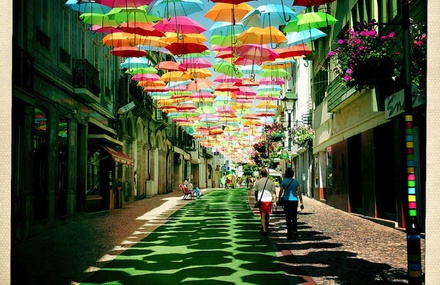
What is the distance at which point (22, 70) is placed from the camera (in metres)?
14.1

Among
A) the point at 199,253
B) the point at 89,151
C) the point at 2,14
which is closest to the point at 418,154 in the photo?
the point at 199,253

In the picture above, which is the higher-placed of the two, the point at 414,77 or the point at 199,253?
the point at 414,77

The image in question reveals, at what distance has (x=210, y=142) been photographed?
188ft

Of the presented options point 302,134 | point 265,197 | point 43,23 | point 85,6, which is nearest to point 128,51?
point 85,6

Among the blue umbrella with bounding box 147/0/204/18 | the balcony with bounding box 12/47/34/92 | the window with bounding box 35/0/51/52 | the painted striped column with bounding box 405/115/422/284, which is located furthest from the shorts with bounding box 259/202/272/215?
the painted striped column with bounding box 405/115/422/284

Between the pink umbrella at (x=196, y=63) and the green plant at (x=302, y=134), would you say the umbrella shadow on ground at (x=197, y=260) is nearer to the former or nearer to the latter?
the pink umbrella at (x=196, y=63)

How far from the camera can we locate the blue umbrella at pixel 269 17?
12.5m

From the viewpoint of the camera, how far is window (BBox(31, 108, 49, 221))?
16.0m

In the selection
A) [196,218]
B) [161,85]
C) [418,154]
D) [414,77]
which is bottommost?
[196,218]

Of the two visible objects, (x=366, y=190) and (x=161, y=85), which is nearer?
(x=366, y=190)

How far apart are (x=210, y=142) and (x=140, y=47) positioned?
41.5m

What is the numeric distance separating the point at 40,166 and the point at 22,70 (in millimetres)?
3536

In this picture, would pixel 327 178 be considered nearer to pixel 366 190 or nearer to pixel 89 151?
pixel 366 190

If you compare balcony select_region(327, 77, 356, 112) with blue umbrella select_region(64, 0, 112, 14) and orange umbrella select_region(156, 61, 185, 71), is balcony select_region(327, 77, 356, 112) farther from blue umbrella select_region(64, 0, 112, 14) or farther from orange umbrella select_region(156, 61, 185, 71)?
blue umbrella select_region(64, 0, 112, 14)
